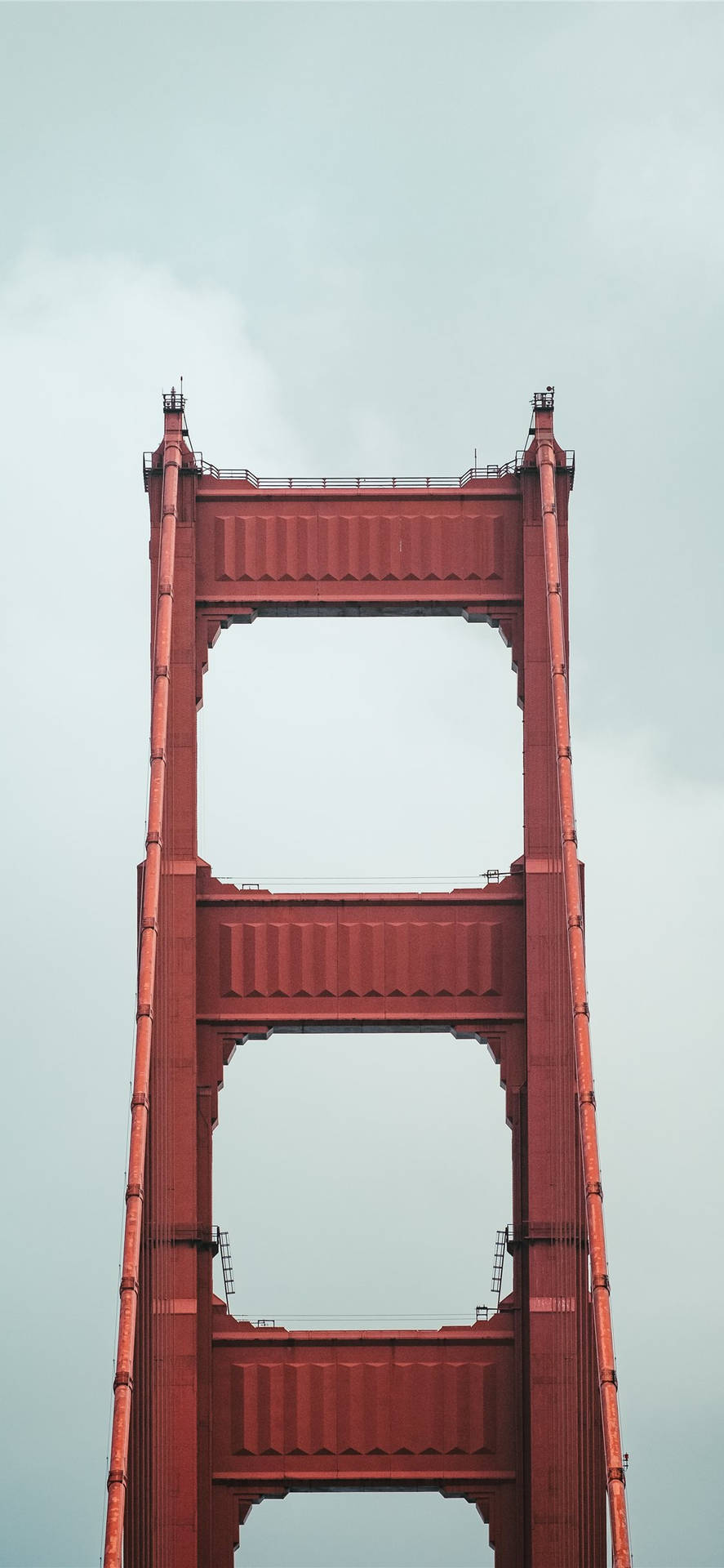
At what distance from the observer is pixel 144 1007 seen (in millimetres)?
36156

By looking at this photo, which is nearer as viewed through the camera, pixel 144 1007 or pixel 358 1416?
pixel 144 1007

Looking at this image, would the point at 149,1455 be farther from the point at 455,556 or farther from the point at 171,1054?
the point at 455,556

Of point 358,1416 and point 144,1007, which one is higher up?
point 144,1007

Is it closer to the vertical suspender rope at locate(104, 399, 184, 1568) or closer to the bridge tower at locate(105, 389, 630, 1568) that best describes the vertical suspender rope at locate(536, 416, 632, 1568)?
the bridge tower at locate(105, 389, 630, 1568)

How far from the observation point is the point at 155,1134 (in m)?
37.8

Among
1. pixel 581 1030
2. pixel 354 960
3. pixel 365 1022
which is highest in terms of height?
pixel 354 960

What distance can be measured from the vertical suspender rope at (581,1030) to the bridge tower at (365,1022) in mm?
55

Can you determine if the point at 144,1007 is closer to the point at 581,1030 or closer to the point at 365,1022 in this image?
the point at 365,1022

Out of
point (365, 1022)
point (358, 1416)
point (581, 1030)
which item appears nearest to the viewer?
point (581, 1030)

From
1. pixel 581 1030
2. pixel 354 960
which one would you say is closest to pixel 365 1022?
pixel 354 960

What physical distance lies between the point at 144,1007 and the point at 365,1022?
12.9ft

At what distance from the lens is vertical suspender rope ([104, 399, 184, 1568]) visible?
32.0 meters

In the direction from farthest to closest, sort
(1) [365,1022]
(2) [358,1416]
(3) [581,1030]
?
(1) [365,1022]
(2) [358,1416]
(3) [581,1030]

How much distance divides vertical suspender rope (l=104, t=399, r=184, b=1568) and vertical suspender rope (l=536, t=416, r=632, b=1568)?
17.1 feet
